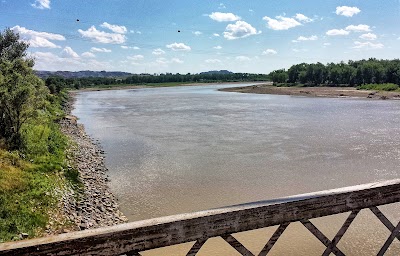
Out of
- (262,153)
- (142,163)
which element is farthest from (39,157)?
(262,153)

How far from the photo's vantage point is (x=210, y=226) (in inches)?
86.3

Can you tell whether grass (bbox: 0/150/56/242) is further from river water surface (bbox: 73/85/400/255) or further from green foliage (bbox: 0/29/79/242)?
river water surface (bbox: 73/85/400/255)

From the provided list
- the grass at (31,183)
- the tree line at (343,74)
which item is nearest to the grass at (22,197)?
the grass at (31,183)

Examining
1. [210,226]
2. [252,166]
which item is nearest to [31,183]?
[252,166]

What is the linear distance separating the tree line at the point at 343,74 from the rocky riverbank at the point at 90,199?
9921 cm

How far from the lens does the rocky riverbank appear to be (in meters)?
13.9

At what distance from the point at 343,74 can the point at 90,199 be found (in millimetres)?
114516

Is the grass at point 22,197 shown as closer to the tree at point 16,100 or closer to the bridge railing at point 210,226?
the tree at point 16,100

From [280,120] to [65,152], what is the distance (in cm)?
2823

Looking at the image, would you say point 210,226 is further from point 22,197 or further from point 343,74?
point 343,74

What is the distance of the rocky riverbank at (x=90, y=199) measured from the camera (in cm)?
1388

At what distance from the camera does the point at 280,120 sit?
146 feet

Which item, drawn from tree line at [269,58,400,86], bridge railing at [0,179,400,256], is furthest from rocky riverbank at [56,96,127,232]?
tree line at [269,58,400,86]

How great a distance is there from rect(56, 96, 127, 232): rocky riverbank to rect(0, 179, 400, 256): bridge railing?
38.2ft
